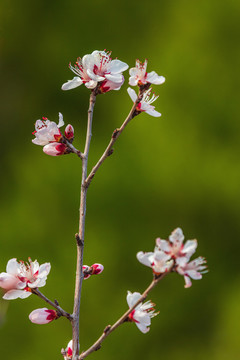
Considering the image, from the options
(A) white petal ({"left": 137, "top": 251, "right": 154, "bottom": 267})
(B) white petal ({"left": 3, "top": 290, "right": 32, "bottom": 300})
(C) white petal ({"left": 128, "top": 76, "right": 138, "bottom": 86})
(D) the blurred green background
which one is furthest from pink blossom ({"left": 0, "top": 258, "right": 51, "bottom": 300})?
(D) the blurred green background

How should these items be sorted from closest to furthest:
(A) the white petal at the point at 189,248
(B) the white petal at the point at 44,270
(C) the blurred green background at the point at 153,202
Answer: (A) the white petal at the point at 189,248, (B) the white petal at the point at 44,270, (C) the blurred green background at the point at 153,202

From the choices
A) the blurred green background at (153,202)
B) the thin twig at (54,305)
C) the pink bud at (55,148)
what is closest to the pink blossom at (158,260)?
the thin twig at (54,305)

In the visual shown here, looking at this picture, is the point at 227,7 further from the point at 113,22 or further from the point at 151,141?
the point at 151,141

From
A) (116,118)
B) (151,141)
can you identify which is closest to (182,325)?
Answer: (151,141)

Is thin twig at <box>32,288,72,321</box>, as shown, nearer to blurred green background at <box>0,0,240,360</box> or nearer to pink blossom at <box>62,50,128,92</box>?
pink blossom at <box>62,50,128,92</box>

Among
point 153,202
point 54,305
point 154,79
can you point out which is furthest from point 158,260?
point 153,202

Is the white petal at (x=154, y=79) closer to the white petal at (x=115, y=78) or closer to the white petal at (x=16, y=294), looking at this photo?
the white petal at (x=115, y=78)
